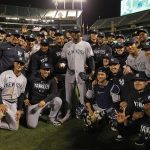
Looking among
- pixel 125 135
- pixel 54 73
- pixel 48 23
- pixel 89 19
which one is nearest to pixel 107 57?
pixel 54 73

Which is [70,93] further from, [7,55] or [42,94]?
[7,55]

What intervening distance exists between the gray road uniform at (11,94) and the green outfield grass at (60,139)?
0.22m

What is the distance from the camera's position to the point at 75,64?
7047 millimetres

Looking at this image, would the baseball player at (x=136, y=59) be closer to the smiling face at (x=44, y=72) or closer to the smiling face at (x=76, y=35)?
the smiling face at (x=76, y=35)

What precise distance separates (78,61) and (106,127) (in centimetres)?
166

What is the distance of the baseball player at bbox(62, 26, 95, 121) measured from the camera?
23.1 ft

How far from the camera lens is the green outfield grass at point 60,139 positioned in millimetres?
5449

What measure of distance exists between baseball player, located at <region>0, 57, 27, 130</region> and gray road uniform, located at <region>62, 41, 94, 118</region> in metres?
1.08

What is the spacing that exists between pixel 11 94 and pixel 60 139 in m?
1.56

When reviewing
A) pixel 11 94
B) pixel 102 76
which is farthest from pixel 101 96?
pixel 11 94

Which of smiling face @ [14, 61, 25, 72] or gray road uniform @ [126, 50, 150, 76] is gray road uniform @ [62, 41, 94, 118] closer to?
gray road uniform @ [126, 50, 150, 76]

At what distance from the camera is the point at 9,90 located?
21.6 feet

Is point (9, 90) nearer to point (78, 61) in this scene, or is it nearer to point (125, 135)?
point (78, 61)

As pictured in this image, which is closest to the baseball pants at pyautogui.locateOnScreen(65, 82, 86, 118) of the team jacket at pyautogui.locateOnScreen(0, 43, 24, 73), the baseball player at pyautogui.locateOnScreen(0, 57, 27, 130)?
the baseball player at pyautogui.locateOnScreen(0, 57, 27, 130)
